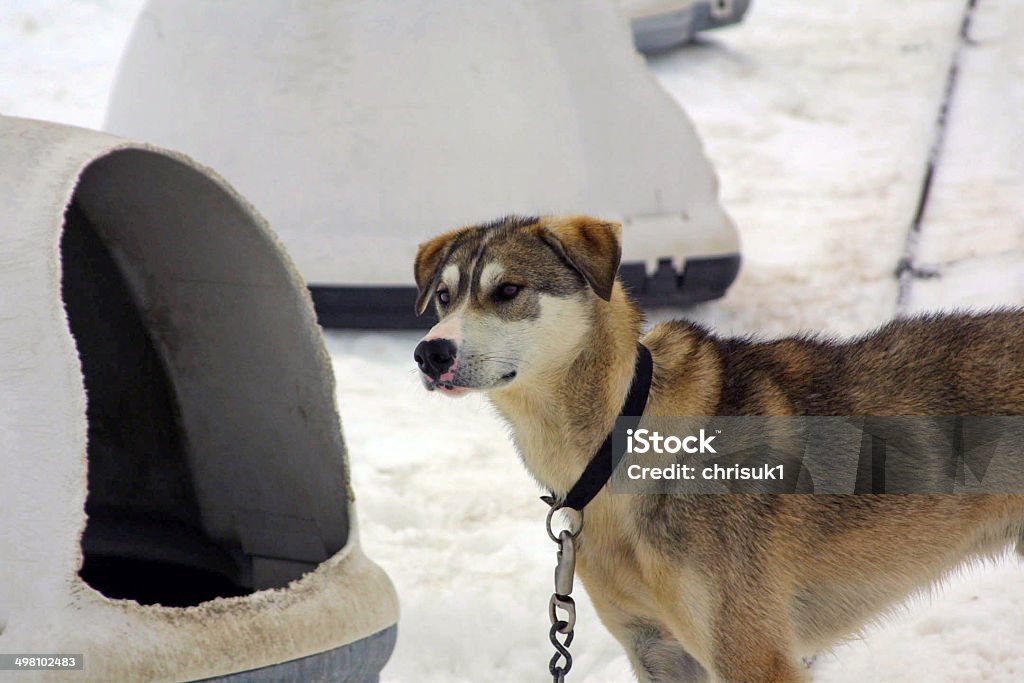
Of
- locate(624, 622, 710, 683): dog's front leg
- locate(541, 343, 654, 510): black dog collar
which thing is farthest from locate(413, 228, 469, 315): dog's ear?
locate(624, 622, 710, 683): dog's front leg

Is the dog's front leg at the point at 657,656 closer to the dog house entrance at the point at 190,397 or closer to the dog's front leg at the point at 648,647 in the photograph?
the dog's front leg at the point at 648,647

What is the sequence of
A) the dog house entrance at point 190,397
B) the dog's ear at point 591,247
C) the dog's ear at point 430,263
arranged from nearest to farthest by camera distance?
the dog's ear at point 591,247 < the dog's ear at point 430,263 < the dog house entrance at point 190,397

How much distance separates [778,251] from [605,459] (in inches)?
200

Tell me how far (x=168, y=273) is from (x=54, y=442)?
129cm

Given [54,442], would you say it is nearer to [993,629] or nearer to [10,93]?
[993,629]

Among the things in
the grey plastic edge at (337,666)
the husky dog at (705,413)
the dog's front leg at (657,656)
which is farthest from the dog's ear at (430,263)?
the dog's front leg at (657,656)

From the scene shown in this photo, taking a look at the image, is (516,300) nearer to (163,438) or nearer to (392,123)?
(163,438)

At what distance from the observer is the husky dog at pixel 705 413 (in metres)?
2.75

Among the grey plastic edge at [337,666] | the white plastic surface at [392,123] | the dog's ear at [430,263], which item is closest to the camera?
the grey plastic edge at [337,666]

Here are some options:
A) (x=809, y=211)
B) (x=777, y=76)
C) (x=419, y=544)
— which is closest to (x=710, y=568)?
(x=419, y=544)

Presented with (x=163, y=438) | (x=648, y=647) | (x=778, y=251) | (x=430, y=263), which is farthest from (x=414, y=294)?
(x=648, y=647)

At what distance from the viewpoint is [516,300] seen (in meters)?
2.91

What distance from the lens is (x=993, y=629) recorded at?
366 centimetres

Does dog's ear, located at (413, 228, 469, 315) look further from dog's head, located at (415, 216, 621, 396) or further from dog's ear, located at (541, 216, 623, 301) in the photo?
dog's ear, located at (541, 216, 623, 301)
